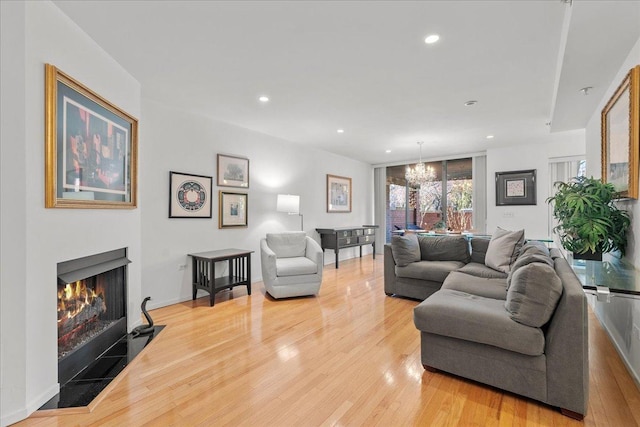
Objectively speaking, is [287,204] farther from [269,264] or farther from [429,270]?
A: [429,270]

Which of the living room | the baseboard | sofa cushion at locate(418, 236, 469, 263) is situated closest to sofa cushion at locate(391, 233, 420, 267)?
sofa cushion at locate(418, 236, 469, 263)

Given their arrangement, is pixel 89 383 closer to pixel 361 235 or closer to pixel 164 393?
pixel 164 393

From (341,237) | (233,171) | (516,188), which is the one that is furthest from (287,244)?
(516,188)

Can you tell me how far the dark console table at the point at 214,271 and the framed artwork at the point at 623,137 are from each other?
3891 millimetres

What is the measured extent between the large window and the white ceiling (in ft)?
9.18

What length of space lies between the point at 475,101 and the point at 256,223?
→ 3555mm

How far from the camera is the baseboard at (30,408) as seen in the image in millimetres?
1684

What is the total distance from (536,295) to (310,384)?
1545 millimetres

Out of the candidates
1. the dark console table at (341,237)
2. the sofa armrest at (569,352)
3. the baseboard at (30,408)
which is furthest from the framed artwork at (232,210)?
the sofa armrest at (569,352)

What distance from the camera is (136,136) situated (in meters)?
2.97

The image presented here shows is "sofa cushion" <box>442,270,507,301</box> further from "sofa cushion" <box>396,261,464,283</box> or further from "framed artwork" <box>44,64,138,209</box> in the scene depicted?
"framed artwork" <box>44,64,138,209</box>

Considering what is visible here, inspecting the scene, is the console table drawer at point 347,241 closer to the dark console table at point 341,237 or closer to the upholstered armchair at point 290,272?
the dark console table at point 341,237

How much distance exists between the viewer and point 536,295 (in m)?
1.79

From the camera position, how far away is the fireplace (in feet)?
7.01
